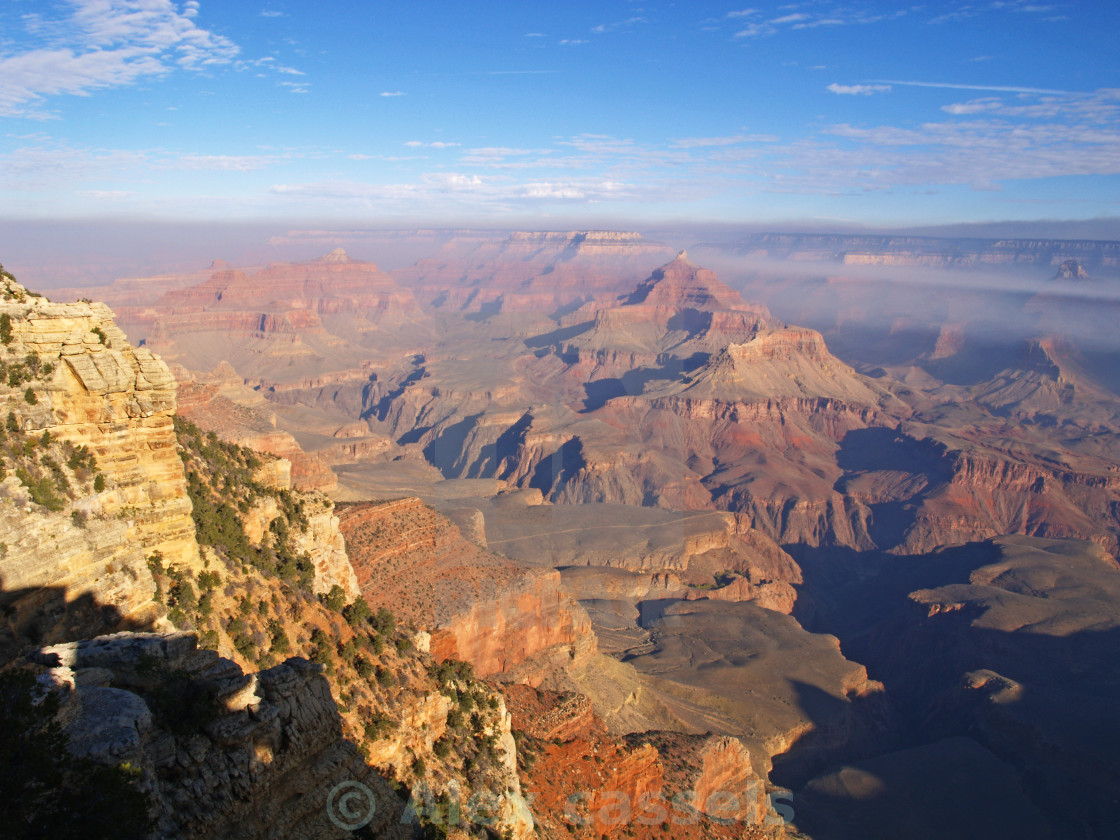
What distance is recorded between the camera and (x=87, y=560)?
12555 mm

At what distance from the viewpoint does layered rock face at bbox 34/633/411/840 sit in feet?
28.6

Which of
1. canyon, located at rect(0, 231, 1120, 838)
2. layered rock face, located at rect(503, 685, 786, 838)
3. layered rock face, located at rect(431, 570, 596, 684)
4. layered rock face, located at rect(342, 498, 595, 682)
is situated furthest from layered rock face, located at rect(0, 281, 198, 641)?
layered rock face, located at rect(431, 570, 596, 684)

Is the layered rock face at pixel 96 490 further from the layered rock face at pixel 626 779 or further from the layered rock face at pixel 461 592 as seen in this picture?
→ the layered rock face at pixel 461 592

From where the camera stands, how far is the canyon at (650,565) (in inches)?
564

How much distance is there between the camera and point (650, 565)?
273ft

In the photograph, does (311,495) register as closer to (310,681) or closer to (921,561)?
(310,681)

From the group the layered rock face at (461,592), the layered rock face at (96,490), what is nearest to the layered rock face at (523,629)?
the layered rock face at (461,592)

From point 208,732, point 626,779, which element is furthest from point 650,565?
point 208,732

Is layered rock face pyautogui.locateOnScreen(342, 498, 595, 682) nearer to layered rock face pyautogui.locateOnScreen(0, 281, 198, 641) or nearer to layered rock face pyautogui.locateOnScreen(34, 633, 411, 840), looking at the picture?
layered rock face pyautogui.locateOnScreen(0, 281, 198, 641)

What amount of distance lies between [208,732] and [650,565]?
75.8 m

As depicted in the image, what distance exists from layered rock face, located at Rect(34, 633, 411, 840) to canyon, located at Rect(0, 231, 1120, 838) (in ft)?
1.09

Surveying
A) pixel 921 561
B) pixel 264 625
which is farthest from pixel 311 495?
pixel 921 561

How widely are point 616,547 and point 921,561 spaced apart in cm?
5034

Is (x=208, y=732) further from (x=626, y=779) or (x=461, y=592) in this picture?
(x=461, y=592)
